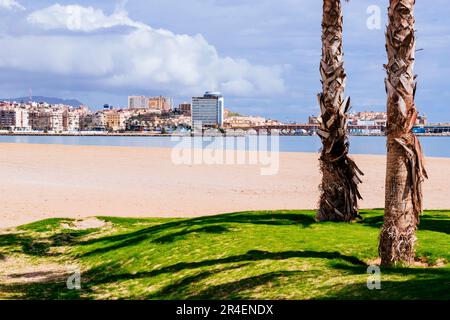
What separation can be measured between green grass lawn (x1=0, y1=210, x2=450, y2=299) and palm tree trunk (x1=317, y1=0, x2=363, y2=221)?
1.89 ft

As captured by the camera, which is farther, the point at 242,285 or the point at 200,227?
the point at 200,227

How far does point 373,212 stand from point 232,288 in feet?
30.5

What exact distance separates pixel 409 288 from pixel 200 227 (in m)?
7.06

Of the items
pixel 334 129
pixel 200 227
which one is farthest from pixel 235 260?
Answer: pixel 334 129

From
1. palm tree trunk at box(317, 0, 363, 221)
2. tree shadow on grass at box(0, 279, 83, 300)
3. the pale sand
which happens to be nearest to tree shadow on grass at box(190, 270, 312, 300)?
tree shadow on grass at box(0, 279, 83, 300)

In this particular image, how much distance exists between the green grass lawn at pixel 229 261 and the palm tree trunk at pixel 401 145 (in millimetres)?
672

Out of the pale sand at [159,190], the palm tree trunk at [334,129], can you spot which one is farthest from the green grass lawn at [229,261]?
the pale sand at [159,190]

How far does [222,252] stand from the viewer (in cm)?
1196

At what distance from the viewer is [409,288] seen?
8125 millimetres

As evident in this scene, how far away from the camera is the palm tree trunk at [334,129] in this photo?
49.3ft

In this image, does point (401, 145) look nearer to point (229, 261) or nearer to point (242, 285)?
point (242, 285)

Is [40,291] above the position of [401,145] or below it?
below
